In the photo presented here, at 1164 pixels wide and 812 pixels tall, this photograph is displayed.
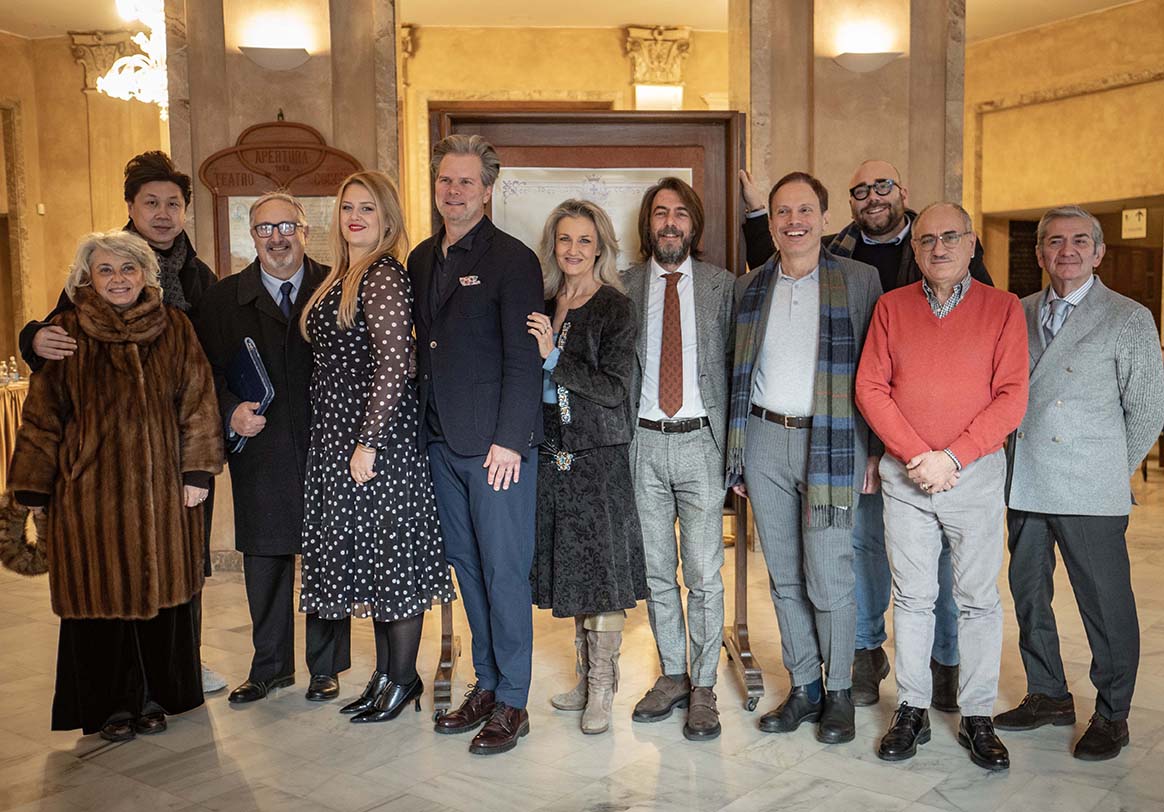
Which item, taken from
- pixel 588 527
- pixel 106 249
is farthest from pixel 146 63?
pixel 588 527

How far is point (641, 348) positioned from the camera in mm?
3783

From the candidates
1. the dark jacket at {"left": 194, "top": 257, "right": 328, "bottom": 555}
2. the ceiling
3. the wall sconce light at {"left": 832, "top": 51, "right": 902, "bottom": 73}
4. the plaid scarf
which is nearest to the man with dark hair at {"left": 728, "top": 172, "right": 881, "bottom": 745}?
the plaid scarf

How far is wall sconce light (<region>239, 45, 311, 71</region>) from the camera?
19.9 ft

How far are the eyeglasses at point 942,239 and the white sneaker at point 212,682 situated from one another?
316cm

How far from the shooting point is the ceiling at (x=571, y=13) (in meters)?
10.4

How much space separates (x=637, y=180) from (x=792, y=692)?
217 centimetres

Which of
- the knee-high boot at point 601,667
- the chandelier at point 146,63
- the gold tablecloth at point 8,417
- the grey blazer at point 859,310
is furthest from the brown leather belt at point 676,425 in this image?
the gold tablecloth at point 8,417

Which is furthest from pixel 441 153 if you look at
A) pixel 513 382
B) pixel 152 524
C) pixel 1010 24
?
pixel 1010 24

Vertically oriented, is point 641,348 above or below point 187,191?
below

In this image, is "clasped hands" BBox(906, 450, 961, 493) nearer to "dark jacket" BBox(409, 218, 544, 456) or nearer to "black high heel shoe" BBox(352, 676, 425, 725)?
"dark jacket" BBox(409, 218, 544, 456)

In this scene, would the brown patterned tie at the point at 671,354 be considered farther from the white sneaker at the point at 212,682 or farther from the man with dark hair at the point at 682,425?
the white sneaker at the point at 212,682

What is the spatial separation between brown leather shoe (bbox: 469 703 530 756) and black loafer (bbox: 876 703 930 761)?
4.00 feet

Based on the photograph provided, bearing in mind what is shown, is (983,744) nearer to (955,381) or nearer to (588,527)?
(955,381)

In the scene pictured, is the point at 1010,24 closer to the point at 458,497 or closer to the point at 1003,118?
the point at 1003,118
